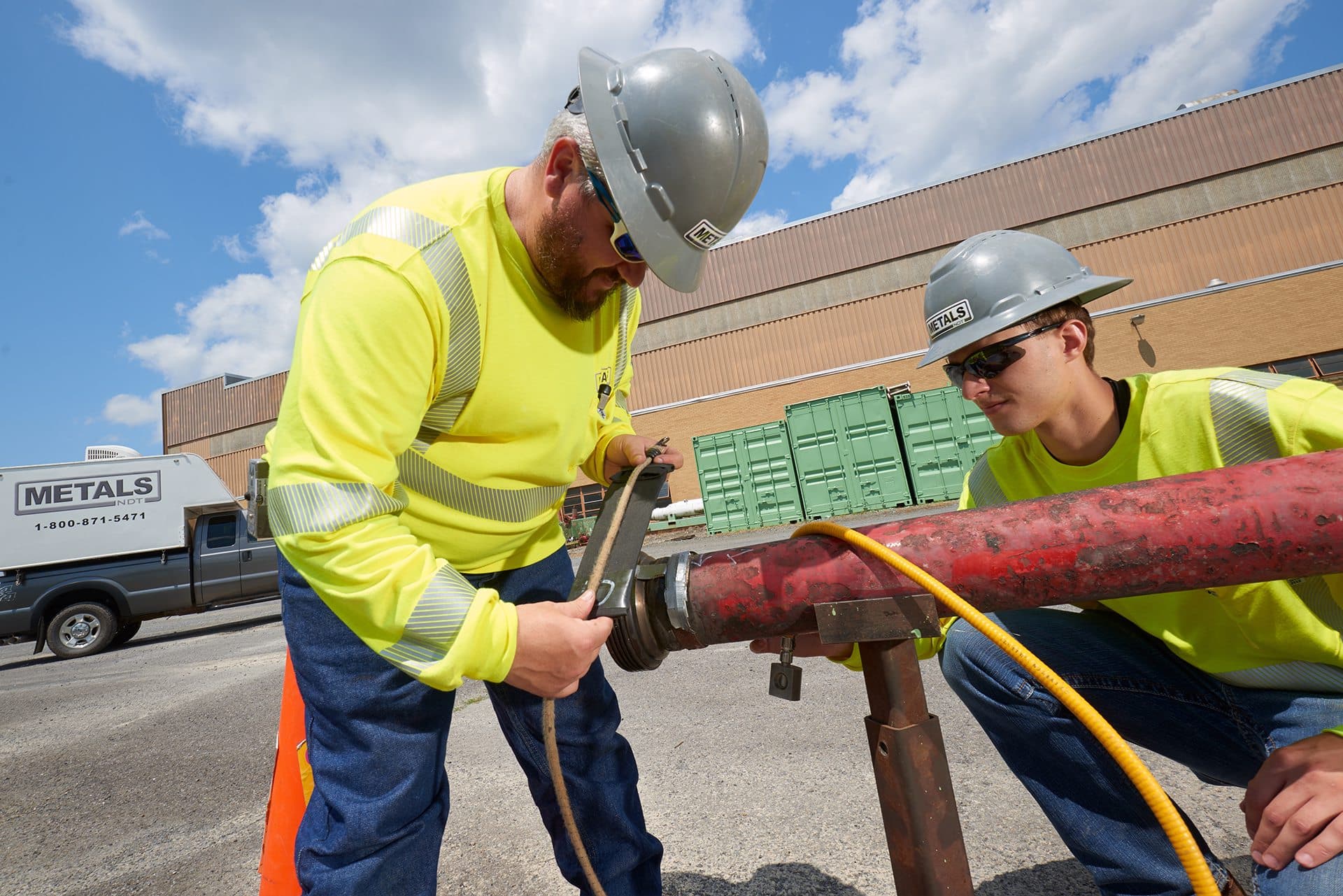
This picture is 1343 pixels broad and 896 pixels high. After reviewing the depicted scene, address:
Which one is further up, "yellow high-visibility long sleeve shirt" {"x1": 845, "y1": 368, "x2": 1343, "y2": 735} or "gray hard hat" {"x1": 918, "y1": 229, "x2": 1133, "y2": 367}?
"gray hard hat" {"x1": 918, "y1": 229, "x2": 1133, "y2": 367}

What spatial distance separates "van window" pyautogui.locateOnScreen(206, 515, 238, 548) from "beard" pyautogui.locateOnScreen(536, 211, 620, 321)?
1007cm

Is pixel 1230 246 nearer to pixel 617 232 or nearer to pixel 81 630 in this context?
pixel 617 232

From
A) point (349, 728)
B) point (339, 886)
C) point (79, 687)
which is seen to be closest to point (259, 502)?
point (349, 728)

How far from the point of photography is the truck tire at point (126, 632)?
9176mm

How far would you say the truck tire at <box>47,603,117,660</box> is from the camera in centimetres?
859

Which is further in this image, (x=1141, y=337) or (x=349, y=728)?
(x=1141, y=337)

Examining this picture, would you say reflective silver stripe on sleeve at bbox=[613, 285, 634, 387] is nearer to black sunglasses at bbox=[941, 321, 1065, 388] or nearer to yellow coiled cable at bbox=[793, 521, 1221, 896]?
black sunglasses at bbox=[941, 321, 1065, 388]

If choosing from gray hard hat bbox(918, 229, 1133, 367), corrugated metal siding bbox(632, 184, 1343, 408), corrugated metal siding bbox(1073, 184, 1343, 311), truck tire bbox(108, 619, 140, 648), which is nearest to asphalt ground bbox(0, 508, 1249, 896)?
gray hard hat bbox(918, 229, 1133, 367)

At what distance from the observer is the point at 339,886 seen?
1.19 meters

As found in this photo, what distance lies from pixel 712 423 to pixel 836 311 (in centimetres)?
549

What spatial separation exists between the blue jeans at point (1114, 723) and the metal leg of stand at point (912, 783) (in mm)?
632

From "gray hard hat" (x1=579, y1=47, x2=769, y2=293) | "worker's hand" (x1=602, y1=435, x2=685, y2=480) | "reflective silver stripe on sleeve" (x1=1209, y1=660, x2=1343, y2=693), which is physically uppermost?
"gray hard hat" (x1=579, y1=47, x2=769, y2=293)

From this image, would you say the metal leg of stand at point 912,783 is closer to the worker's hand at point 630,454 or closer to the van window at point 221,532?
the worker's hand at point 630,454

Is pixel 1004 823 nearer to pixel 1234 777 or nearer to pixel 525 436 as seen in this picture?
pixel 1234 777
